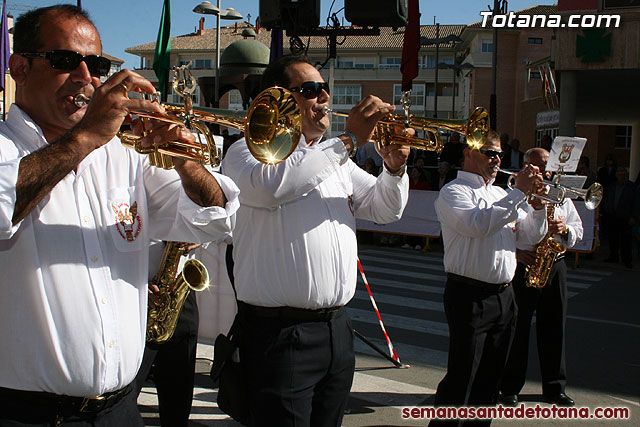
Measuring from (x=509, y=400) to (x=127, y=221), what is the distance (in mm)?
3819

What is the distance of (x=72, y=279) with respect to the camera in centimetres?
199

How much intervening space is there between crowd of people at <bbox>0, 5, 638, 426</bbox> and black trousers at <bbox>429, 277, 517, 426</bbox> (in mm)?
10

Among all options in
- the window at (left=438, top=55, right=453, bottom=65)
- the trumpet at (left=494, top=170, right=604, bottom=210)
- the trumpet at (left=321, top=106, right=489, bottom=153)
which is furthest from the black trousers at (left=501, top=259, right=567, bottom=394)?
the window at (left=438, top=55, right=453, bottom=65)

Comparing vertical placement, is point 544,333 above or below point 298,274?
below

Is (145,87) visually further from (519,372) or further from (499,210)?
(519,372)

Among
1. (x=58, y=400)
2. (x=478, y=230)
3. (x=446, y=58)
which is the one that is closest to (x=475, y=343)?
(x=478, y=230)

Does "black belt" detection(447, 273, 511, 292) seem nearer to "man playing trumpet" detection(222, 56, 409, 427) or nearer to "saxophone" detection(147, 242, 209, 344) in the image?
"man playing trumpet" detection(222, 56, 409, 427)

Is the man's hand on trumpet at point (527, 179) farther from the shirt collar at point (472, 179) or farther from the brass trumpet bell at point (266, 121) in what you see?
the brass trumpet bell at point (266, 121)

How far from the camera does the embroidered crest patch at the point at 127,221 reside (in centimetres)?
215

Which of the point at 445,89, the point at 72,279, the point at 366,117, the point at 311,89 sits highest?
the point at 445,89

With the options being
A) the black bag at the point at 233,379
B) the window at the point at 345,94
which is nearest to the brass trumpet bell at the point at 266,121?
the black bag at the point at 233,379

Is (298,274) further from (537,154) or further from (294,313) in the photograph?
(537,154)

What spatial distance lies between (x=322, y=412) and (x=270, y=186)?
3.36 feet

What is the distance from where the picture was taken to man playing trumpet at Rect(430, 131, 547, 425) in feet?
13.4
